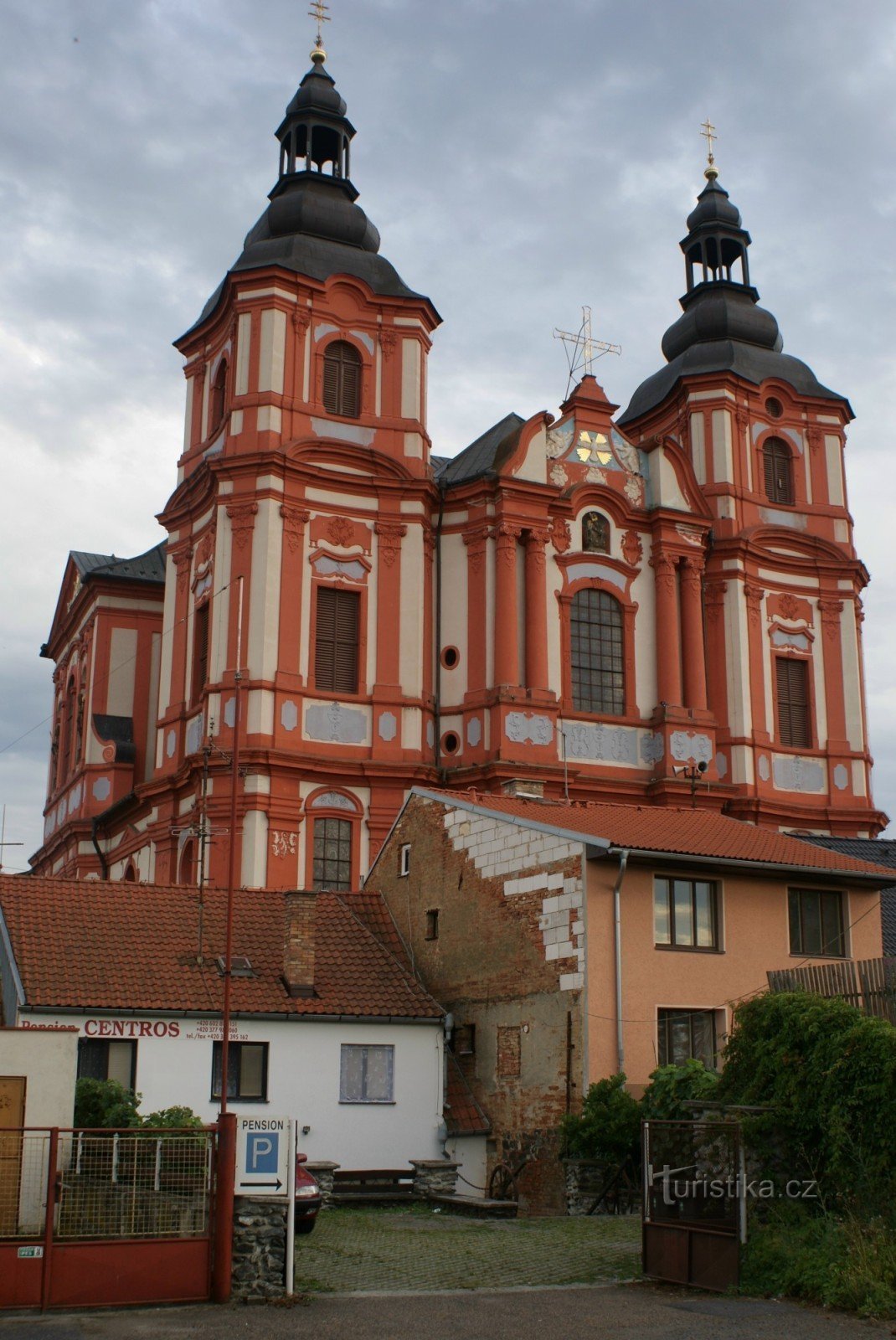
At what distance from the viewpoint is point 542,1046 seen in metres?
25.9

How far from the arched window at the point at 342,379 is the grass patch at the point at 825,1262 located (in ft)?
91.5

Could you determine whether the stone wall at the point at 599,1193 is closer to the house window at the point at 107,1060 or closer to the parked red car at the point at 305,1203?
the parked red car at the point at 305,1203

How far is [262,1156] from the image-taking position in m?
17.1

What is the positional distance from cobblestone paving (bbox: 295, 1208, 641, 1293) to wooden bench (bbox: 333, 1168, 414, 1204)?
1.84 meters

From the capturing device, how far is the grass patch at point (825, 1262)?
1562 cm

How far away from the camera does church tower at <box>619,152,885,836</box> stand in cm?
4419

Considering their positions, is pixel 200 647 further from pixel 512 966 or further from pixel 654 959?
pixel 654 959

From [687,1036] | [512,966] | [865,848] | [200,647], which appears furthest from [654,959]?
[200,647]

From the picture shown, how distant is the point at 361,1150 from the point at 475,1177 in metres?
1.86

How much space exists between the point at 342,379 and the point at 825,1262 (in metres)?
29.8

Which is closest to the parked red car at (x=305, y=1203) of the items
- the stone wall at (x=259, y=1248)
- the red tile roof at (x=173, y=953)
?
the stone wall at (x=259, y=1248)

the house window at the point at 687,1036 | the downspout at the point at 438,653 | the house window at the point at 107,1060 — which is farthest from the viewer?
the downspout at the point at 438,653

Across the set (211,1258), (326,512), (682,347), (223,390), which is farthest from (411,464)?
(211,1258)

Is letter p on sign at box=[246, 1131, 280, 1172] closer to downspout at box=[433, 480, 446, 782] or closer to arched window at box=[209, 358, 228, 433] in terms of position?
downspout at box=[433, 480, 446, 782]
